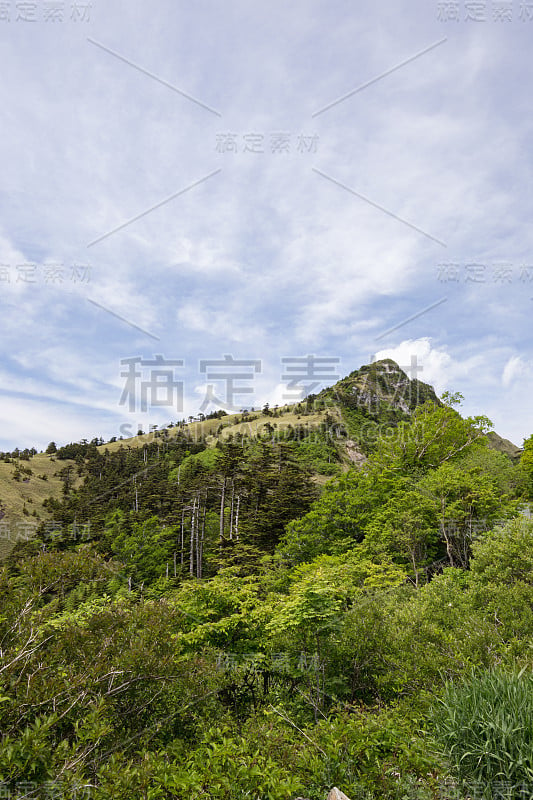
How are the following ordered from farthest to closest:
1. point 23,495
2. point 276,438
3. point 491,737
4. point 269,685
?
point 276,438, point 23,495, point 269,685, point 491,737

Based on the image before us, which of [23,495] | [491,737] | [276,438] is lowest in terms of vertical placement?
[491,737]

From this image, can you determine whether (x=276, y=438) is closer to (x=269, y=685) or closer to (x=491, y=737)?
(x=269, y=685)

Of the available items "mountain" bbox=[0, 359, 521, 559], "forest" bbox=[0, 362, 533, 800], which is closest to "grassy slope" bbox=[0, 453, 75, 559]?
"mountain" bbox=[0, 359, 521, 559]

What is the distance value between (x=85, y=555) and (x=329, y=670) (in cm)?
507

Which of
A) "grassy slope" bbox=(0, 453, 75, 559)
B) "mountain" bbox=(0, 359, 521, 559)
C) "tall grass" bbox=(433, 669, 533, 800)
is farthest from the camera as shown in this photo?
"mountain" bbox=(0, 359, 521, 559)

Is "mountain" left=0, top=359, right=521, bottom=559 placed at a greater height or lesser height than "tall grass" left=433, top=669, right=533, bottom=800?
greater

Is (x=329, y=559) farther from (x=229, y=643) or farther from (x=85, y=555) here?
(x=85, y=555)

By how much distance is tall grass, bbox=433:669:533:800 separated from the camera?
11.7 feet

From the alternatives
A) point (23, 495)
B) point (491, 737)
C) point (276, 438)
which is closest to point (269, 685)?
point (491, 737)

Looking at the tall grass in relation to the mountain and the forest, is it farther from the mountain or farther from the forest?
the mountain

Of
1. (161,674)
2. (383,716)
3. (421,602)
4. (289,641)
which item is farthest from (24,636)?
(421,602)

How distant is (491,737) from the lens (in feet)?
12.6

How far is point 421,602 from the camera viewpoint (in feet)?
31.0

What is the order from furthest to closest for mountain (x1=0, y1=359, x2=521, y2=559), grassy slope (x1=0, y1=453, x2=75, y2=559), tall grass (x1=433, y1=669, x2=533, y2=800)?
mountain (x1=0, y1=359, x2=521, y2=559)
grassy slope (x1=0, y1=453, x2=75, y2=559)
tall grass (x1=433, y1=669, x2=533, y2=800)
